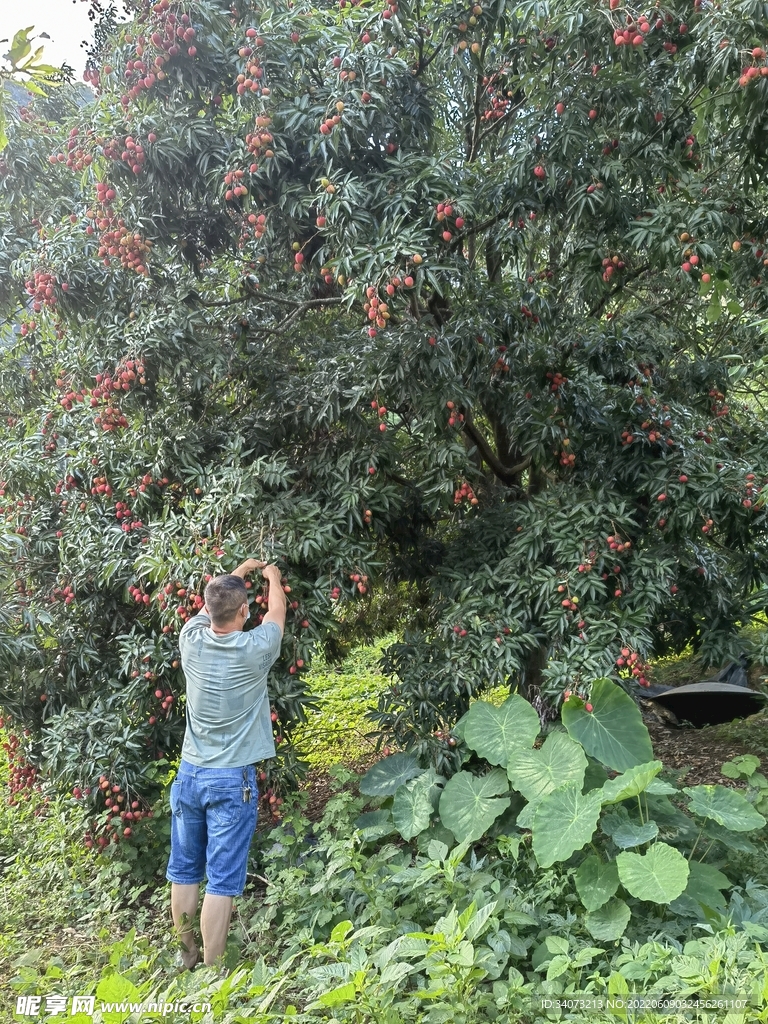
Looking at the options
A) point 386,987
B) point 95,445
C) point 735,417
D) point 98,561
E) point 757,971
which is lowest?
point 386,987

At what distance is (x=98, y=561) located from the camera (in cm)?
370

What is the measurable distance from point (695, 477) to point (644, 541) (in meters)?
0.41

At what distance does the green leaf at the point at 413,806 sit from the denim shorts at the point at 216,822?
28.5 inches

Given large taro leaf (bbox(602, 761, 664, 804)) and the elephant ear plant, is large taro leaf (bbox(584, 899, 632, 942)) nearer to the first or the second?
the elephant ear plant

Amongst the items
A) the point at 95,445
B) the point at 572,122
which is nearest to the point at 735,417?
the point at 572,122

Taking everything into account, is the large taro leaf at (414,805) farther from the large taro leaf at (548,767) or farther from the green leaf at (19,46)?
the green leaf at (19,46)

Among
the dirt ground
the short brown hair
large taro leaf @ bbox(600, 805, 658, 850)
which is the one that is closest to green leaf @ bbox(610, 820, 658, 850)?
large taro leaf @ bbox(600, 805, 658, 850)

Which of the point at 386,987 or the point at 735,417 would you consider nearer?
the point at 386,987

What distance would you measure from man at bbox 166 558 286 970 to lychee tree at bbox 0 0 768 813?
1.11ft

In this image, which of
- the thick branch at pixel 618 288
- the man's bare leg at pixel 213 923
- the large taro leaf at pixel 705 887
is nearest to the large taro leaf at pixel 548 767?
the large taro leaf at pixel 705 887

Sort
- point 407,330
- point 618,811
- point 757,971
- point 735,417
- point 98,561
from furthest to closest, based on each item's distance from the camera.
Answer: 1. point 735,417
2. point 98,561
3. point 407,330
4. point 618,811
5. point 757,971

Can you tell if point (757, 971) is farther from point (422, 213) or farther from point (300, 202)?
point (300, 202)

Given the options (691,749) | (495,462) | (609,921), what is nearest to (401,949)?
(609,921)

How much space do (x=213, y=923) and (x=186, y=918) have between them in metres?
0.25
